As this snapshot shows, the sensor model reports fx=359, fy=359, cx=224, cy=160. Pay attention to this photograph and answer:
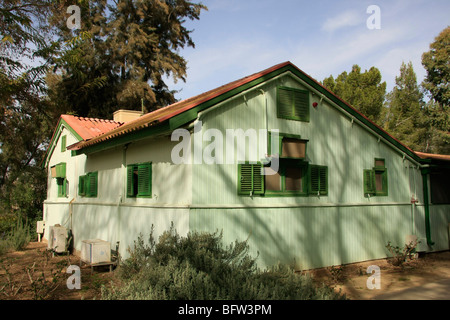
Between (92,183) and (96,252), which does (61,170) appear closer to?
(92,183)

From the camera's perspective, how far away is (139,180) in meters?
9.27

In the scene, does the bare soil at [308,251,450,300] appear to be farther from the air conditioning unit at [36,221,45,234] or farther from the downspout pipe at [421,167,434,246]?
the air conditioning unit at [36,221,45,234]

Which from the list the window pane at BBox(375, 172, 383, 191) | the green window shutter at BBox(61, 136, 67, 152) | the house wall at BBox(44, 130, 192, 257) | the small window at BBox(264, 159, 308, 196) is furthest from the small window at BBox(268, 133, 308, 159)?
the green window shutter at BBox(61, 136, 67, 152)

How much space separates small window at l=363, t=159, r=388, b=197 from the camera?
35.2 ft

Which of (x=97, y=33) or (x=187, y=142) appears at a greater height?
(x=97, y=33)

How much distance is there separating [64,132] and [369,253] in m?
13.2

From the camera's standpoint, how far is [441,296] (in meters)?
7.30

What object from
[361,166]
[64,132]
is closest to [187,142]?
[361,166]

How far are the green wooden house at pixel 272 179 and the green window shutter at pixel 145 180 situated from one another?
0.03 metres

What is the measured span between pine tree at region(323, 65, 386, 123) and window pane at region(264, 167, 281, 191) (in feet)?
70.6

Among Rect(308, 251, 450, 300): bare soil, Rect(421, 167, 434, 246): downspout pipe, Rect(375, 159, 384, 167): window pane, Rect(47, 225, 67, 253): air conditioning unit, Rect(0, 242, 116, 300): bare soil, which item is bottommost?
Rect(308, 251, 450, 300): bare soil

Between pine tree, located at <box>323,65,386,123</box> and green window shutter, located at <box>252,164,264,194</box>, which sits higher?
pine tree, located at <box>323,65,386,123</box>
